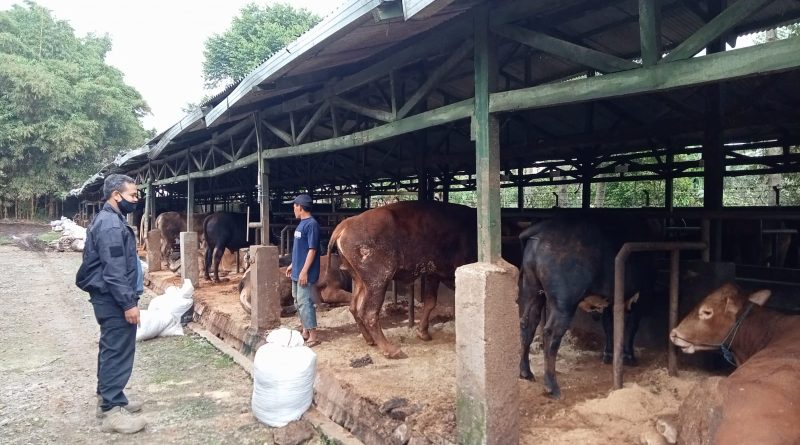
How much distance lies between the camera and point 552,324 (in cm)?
466

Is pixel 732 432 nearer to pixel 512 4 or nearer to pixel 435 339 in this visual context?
pixel 512 4

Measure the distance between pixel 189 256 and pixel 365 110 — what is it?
23.5ft

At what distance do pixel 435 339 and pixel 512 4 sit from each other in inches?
163

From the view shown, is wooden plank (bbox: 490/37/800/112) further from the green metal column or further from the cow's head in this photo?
the cow's head

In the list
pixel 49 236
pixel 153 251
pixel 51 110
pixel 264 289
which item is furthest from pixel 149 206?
pixel 51 110

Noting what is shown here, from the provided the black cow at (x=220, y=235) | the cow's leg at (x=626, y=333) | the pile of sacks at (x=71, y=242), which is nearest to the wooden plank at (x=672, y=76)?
the cow's leg at (x=626, y=333)

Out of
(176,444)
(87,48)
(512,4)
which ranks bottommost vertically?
(176,444)

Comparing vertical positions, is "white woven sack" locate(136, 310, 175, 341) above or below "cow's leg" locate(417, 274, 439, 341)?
below

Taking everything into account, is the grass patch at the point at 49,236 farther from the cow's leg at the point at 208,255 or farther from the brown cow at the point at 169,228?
the cow's leg at the point at 208,255

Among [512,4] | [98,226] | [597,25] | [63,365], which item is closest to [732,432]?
[512,4]

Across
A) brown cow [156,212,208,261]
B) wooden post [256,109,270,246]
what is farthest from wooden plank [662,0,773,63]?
brown cow [156,212,208,261]

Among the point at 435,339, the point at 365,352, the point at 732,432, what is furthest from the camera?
the point at 435,339

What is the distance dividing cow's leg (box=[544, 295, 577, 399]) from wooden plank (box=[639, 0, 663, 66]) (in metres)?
2.38

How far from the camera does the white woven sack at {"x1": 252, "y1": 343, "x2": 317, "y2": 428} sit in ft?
15.7
